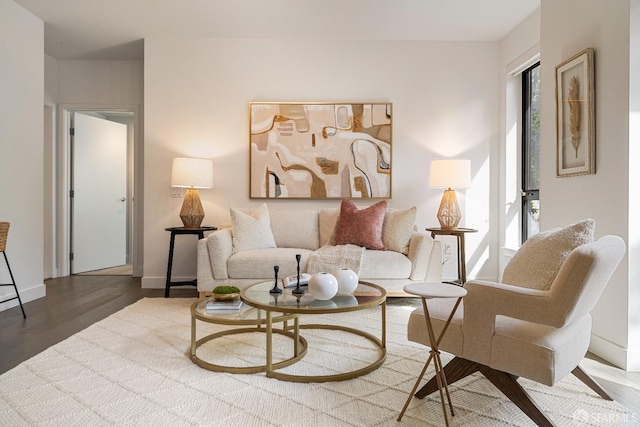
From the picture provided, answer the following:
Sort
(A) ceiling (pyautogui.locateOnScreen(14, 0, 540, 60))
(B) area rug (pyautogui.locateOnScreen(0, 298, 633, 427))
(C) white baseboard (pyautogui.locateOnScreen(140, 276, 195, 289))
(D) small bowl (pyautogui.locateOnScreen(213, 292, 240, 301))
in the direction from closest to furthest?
1. (B) area rug (pyautogui.locateOnScreen(0, 298, 633, 427))
2. (D) small bowl (pyautogui.locateOnScreen(213, 292, 240, 301))
3. (A) ceiling (pyautogui.locateOnScreen(14, 0, 540, 60))
4. (C) white baseboard (pyautogui.locateOnScreen(140, 276, 195, 289))

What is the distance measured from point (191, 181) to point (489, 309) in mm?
3246

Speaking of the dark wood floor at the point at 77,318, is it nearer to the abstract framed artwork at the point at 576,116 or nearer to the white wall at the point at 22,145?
the white wall at the point at 22,145

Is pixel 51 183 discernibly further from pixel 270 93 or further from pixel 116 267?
pixel 270 93

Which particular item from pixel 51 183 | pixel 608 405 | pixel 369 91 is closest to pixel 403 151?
pixel 369 91

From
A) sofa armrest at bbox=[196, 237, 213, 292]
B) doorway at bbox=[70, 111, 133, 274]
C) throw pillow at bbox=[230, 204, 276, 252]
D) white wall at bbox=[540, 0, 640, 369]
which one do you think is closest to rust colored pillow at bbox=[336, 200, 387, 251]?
throw pillow at bbox=[230, 204, 276, 252]

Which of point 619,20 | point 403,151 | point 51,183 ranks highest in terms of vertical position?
point 619,20

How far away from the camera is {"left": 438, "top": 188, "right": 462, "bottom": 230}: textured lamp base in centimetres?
420

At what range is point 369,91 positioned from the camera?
464 cm

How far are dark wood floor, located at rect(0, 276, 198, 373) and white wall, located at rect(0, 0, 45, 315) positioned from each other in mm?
283

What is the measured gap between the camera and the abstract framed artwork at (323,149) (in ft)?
15.1

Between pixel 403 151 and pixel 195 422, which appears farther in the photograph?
pixel 403 151

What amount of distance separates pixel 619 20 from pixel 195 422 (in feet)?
9.93

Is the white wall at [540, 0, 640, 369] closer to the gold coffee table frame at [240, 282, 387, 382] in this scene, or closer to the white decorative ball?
the gold coffee table frame at [240, 282, 387, 382]

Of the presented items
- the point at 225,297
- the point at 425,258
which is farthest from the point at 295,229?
the point at 225,297
